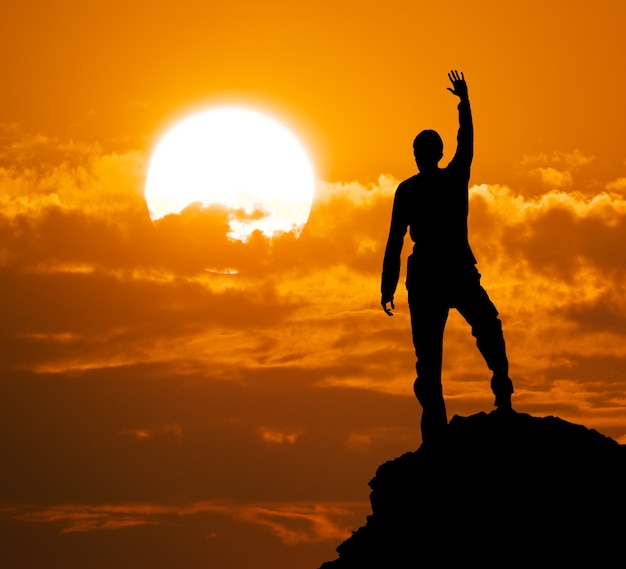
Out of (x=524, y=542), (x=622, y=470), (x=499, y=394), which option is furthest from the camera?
(x=499, y=394)

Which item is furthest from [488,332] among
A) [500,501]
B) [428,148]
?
[428,148]

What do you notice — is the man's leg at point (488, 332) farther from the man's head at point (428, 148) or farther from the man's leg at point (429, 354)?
the man's head at point (428, 148)

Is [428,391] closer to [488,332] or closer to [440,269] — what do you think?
[488,332]

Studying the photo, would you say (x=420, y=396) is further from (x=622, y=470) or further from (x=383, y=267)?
(x=622, y=470)

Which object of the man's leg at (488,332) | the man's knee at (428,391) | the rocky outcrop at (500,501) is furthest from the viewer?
the man's knee at (428,391)

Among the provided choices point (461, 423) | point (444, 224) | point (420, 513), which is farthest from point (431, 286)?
point (420, 513)

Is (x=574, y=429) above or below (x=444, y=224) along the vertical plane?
below

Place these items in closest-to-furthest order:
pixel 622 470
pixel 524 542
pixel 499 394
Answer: pixel 524 542, pixel 622 470, pixel 499 394

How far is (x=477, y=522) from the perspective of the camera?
49.8 ft

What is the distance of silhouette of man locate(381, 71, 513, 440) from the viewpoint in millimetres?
16875

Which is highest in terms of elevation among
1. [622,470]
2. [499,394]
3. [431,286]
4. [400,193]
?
[400,193]

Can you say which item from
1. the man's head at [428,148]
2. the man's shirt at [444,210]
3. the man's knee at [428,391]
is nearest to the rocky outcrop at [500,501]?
the man's knee at [428,391]

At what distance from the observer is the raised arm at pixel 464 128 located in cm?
1689

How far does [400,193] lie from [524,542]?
555cm
